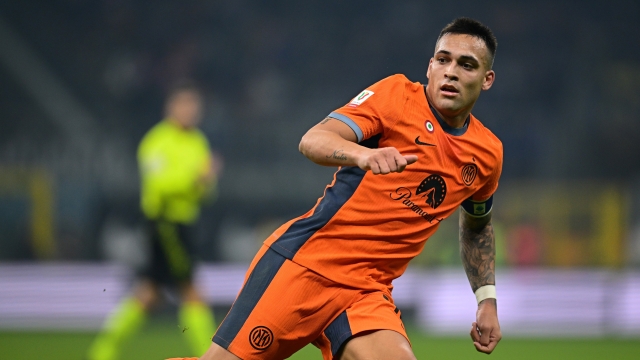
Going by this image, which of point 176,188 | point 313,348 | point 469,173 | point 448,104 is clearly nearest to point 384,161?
point 448,104

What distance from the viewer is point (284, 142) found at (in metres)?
14.4

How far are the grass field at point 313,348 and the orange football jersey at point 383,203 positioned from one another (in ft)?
15.9

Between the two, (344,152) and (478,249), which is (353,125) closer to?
(344,152)

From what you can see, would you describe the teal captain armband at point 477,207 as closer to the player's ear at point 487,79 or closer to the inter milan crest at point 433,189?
the inter milan crest at point 433,189

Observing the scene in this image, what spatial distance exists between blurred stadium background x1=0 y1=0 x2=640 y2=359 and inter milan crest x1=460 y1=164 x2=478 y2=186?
17.1ft

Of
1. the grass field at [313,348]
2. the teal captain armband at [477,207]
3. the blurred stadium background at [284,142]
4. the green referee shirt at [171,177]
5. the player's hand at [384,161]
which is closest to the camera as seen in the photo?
the player's hand at [384,161]

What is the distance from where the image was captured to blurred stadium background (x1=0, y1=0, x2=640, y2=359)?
1116 centimetres

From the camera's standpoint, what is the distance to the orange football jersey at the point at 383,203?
11.8ft

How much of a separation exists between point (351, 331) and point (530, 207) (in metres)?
9.60

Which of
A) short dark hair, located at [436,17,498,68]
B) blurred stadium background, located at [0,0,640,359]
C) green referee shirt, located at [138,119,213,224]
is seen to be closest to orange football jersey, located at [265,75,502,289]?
short dark hair, located at [436,17,498,68]

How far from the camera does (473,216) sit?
4203 millimetres

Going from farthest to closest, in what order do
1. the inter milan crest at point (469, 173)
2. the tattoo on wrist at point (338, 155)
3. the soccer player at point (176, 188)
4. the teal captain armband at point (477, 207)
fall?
the soccer player at point (176, 188), the teal captain armband at point (477, 207), the inter milan crest at point (469, 173), the tattoo on wrist at point (338, 155)

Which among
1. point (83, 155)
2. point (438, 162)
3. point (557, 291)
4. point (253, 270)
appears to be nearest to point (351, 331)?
point (253, 270)

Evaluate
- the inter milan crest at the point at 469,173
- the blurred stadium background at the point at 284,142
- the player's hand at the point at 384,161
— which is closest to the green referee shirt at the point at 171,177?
the blurred stadium background at the point at 284,142
